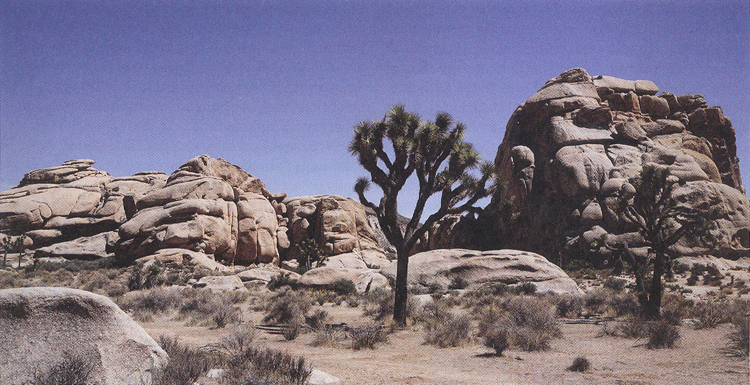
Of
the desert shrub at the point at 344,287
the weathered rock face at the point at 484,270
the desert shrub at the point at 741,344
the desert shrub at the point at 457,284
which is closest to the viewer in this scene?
the desert shrub at the point at 741,344

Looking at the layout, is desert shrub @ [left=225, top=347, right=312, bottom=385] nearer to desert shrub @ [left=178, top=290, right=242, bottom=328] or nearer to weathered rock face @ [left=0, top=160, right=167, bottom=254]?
desert shrub @ [left=178, top=290, right=242, bottom=328]

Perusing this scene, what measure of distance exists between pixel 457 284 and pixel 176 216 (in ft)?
82.4

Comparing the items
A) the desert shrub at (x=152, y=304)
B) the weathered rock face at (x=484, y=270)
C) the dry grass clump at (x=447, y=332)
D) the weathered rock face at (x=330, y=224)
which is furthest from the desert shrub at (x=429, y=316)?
the weathered rock face at (x=330, y=224)

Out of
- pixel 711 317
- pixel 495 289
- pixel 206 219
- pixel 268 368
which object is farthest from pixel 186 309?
pixel 206 219

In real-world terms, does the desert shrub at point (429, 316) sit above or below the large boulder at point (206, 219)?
below

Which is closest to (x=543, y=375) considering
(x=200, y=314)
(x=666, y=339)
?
(x=666, y=339)

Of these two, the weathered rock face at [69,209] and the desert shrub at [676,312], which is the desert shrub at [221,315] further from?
the weathered rock face at [69,209]

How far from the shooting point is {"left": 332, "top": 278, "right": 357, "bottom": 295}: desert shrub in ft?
65.8

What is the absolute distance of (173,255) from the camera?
30.2 metres

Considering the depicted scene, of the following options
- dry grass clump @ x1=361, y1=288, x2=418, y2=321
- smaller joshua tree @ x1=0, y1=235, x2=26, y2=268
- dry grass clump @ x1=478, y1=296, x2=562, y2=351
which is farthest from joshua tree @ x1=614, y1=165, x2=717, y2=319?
smaller joshua tree @ x1=0, y1=235, x2=26, y2=268

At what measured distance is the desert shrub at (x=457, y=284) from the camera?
21.9m

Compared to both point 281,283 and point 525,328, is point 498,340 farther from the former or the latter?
point 281,283

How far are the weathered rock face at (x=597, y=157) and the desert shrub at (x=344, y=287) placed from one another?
25.8m

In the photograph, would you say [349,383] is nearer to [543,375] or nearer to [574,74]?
[543,375]
